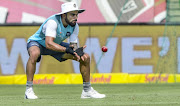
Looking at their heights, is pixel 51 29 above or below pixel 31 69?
above

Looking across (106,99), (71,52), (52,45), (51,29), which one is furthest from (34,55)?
(106,99)

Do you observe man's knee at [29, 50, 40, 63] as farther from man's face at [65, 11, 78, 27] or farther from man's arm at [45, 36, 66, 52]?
man's face at [65, 11, 78, 27]

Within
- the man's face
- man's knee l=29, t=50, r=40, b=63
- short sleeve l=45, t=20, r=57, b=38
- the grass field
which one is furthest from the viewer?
the man's face

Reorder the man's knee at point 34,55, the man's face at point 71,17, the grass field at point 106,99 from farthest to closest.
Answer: the man's face at point 71,17
the man's knee at point 34,55
the grass field at point 106,99

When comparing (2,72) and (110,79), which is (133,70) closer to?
(110,79)

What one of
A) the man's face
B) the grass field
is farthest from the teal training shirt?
the grass field

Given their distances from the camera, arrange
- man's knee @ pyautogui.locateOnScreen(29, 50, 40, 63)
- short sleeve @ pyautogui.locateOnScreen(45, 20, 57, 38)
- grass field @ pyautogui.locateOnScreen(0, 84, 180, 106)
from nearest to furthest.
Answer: grass field @ pyautogui.locateOnScreen(0, 84, 180, 106), short sleeve @ pyautogui.locateOnScreen(45, 20, 57, 38), man's knee @ pyautogui.locateOnScreen(29, 50, 40, 63)

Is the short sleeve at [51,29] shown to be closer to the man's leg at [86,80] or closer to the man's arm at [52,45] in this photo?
the man's arm at [52,45]

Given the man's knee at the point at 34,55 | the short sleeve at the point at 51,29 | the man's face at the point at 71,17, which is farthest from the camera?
the man's face at the point at 71,17

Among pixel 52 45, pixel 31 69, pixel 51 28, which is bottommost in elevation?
pixel 31 69

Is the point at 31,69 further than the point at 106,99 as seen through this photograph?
Yes

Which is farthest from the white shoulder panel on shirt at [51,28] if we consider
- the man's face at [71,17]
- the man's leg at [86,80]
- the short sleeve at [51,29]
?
the man's leg at [86,80]

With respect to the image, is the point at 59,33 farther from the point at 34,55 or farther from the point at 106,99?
the point at 106,99

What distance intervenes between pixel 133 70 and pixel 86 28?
2.15m
